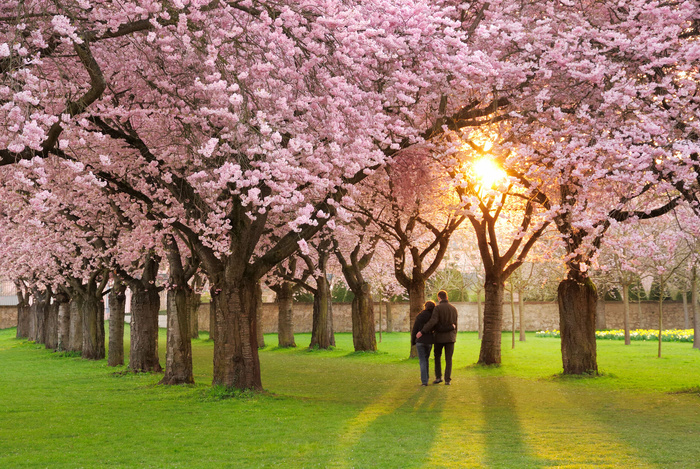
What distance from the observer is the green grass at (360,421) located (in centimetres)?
932

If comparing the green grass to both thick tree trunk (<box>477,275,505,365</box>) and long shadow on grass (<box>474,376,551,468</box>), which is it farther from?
thick tree trunk (<box>477,275,505,365</box>)

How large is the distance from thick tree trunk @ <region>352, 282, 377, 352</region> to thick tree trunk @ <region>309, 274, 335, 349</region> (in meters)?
2.82

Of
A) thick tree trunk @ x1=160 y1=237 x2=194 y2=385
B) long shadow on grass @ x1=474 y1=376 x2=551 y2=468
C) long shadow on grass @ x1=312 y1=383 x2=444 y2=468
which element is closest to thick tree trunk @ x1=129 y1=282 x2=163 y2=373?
thick tree trunk @ x1=160 y1=237 x2=194 y2=385

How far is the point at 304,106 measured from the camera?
37.9ft

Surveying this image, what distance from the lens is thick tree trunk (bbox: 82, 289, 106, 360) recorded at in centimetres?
2997

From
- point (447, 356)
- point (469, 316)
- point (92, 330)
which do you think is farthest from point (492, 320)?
point (469, 316)

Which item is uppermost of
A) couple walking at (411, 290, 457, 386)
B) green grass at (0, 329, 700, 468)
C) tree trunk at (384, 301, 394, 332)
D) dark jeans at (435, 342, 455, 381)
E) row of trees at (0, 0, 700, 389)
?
row of trees at (0, 0, 700, 389)

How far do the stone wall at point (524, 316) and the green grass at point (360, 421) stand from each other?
3359 cm

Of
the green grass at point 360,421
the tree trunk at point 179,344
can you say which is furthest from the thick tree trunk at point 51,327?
the tree trunk at point 179,344

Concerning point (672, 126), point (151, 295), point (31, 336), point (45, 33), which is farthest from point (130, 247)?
point (31, 336)

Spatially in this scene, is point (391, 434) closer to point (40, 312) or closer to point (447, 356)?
point (447, 356)

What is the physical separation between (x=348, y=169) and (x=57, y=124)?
465 cm

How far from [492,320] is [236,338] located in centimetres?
1062

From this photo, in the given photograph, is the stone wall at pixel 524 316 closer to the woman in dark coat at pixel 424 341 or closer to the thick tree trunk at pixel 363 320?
the thick tree trunk at pixel 363 320
